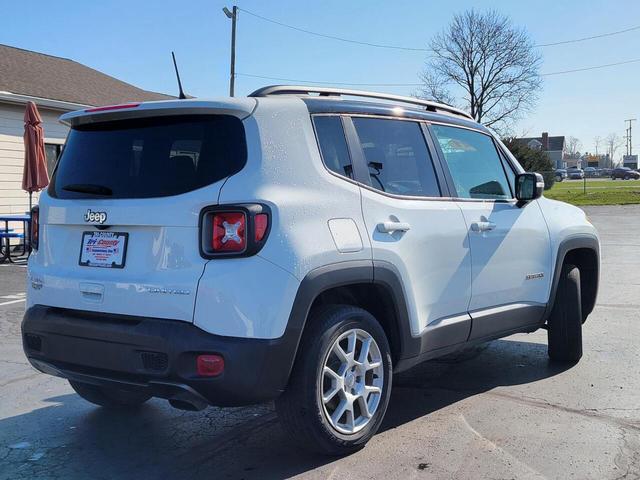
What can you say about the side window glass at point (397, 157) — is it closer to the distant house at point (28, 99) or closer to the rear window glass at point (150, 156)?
the rear window glass at point (150, 156)

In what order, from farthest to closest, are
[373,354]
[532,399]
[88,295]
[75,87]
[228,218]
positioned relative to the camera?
[75,87], [532,399], [373,354], [88,295], [228,218]

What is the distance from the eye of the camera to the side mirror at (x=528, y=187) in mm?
5109

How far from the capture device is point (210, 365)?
10.4 ft

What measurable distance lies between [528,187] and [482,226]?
0.75 metres

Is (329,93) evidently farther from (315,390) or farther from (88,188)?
(315,390)

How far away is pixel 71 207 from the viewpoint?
3721 mm

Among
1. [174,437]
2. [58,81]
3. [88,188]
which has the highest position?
[58,81]

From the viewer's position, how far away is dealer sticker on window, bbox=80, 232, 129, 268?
3.47 meters

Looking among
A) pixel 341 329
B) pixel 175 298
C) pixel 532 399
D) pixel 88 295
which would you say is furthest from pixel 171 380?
pixel 532 399

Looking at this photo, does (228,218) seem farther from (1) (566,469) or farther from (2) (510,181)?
(2) (510,181)

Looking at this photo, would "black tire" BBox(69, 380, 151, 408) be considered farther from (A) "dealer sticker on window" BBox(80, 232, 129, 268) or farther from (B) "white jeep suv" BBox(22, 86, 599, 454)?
(A) "dealer sticker on window" BBox(80, 232, 129, 268)

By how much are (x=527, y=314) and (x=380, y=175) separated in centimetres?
190

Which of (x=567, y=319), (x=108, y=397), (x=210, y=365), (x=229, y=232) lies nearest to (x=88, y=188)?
(x=229, y=232)

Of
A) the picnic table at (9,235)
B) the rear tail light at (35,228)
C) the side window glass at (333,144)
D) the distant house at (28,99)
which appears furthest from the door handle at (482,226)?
the distant house at (28,99)
